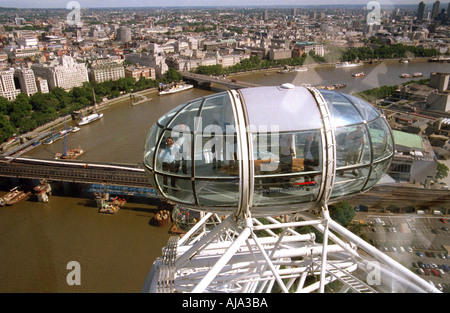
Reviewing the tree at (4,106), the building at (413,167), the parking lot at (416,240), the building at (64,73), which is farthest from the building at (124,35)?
the parking lot at (416,240)

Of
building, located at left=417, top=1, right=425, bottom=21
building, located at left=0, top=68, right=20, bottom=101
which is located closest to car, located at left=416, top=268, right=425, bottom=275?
building, located at left=0, top=68, right=20, bottom=101

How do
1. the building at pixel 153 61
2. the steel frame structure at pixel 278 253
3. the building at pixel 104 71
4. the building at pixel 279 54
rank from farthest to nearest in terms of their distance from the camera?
1. the building at pixel 279 54
2. the building at pixel 153 61
3. the building at pixel 104 71
4. the steel frame structure at pixel 278 253

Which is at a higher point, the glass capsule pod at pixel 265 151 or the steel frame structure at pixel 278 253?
the glass capsule pod at pixel 265 151

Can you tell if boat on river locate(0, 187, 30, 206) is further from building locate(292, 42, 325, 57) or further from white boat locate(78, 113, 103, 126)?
building locate(292, 42, 325, 57)

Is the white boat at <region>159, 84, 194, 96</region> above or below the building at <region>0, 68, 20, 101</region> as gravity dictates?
below

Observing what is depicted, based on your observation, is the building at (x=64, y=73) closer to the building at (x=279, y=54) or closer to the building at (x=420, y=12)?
the building at (x=279, y=54)

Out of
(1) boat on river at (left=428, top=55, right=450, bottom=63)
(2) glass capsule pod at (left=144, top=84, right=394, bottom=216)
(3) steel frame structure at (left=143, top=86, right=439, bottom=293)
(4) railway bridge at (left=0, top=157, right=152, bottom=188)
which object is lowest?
(4) railway bridge at (left=0, top=157, right=152, bottom=188)
